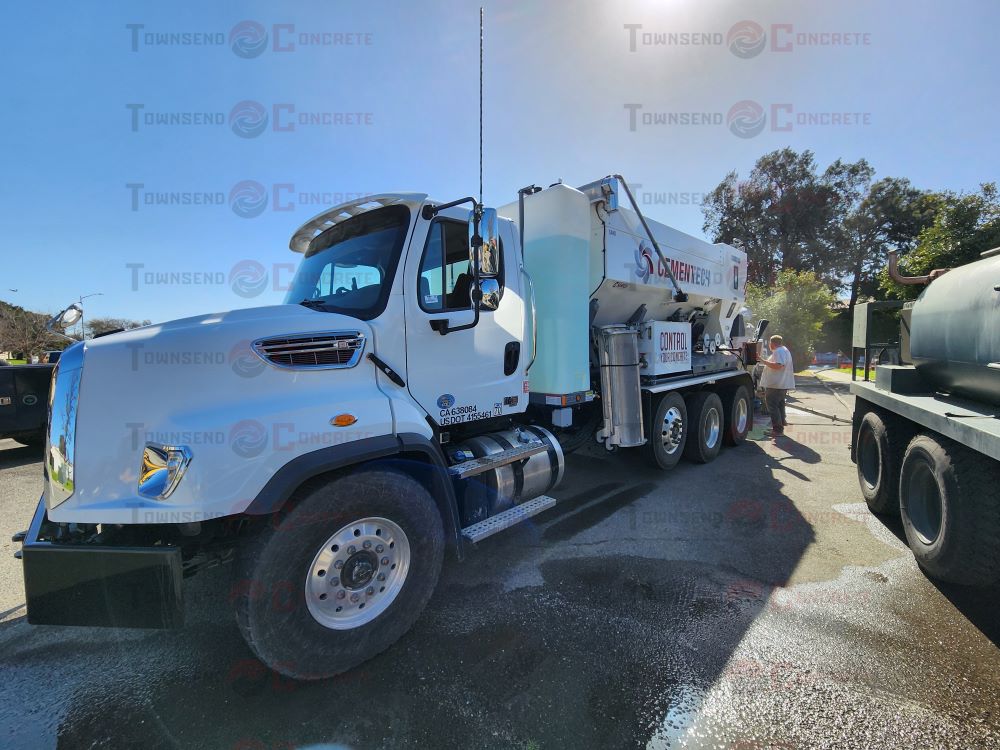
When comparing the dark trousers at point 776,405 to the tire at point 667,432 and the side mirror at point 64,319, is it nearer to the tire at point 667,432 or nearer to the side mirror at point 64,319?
the tire at point 667,432

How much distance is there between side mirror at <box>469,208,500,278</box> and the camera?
2.91 metres

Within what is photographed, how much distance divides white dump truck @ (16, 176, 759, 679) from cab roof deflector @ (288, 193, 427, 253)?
19 millimetres

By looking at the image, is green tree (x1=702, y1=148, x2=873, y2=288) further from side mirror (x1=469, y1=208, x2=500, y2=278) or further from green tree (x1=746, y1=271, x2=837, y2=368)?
side mirror (x1=469, y1=208, x2=500, y2=278)

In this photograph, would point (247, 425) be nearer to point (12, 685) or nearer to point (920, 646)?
point (12, 685)

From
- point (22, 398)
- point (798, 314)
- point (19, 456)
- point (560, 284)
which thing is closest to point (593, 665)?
point (560, 284)

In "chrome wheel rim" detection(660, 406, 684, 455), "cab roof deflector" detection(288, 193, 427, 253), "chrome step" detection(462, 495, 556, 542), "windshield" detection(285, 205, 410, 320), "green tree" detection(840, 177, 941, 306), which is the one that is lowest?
"chrome step" detection(462, 495, 556, 542)

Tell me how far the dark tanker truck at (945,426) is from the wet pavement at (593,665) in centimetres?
41

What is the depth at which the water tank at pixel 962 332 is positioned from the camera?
3217mm

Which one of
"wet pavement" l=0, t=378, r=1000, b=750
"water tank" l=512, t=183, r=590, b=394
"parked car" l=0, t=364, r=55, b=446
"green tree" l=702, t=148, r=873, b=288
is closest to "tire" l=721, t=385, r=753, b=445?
"wet pavement" l=0, t=378, r=1000, b=750

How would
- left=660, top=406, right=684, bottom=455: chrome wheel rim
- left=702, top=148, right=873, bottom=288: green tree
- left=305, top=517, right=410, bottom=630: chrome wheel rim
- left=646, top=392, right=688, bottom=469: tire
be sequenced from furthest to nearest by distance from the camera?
1. left=702, top=148, right=873, bottom=288: green tree
2. left=660, top=406, right=684, bottom=455: chrome wheel rim
3. left=646, top=392, right=688, bottom=469: tire
4. left=305, top=517, right=410, bottom=630: chrome wheel rim

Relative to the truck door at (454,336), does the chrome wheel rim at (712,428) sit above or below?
below

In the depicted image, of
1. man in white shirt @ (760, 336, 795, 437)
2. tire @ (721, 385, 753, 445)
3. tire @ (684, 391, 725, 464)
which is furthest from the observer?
man in white shirt @ (760, 336, 795, 437)

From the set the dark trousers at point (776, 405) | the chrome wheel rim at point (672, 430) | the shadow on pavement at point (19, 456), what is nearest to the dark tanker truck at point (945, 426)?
the chrome wheel rim at point (672, 430)

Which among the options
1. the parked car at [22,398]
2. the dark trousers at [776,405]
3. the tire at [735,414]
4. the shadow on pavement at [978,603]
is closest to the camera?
the shadow on pavement at [978,603]
